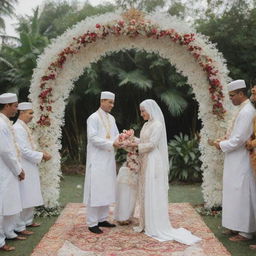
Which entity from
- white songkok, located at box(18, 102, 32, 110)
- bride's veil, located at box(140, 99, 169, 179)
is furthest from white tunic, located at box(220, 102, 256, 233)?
white songkok, located at box(18, 102, 32, 110)

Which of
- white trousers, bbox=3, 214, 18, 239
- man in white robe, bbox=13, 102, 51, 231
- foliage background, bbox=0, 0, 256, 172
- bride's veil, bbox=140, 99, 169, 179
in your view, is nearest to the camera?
white trousers, bbox=3, 214, 18, 239

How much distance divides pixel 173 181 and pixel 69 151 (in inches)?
160

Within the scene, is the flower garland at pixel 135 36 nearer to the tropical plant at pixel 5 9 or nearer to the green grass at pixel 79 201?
the green grass at pixel 79 201

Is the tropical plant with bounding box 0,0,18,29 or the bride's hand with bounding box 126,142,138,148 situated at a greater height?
the tropical plant with bounding box 0,0,18,29

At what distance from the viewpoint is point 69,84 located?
6.84m

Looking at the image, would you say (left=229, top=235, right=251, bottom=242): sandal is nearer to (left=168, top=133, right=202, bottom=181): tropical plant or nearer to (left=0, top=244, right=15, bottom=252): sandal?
(left=0, top=244, right=15, bottom=252): sandal

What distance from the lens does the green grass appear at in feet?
15.4

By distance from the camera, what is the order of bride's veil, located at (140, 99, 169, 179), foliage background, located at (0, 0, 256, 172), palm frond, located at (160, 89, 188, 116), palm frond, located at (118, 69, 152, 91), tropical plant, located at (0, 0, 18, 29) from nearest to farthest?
bride's veil, located at (140, 99, 169, 179)
palm frond, located at (160, 89, 188, 116)
palm frond, located at (118, 69, 152, 91)
foliage background, located at (0, 0, 256, 172)
tropical plant, located at (0, 0, 18, 29)

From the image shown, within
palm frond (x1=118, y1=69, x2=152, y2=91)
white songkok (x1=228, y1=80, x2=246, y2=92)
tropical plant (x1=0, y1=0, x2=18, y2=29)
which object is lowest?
white songkok (x1=228, y1=80, x2=246, y2=92)

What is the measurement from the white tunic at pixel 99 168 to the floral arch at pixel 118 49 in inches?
56.9

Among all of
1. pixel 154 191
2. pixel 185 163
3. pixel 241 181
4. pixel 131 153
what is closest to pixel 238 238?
pixel 241 181

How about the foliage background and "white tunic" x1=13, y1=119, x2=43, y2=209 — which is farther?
the foliage background

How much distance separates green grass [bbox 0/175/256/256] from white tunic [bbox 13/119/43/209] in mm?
489

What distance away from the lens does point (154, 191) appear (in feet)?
17.3
